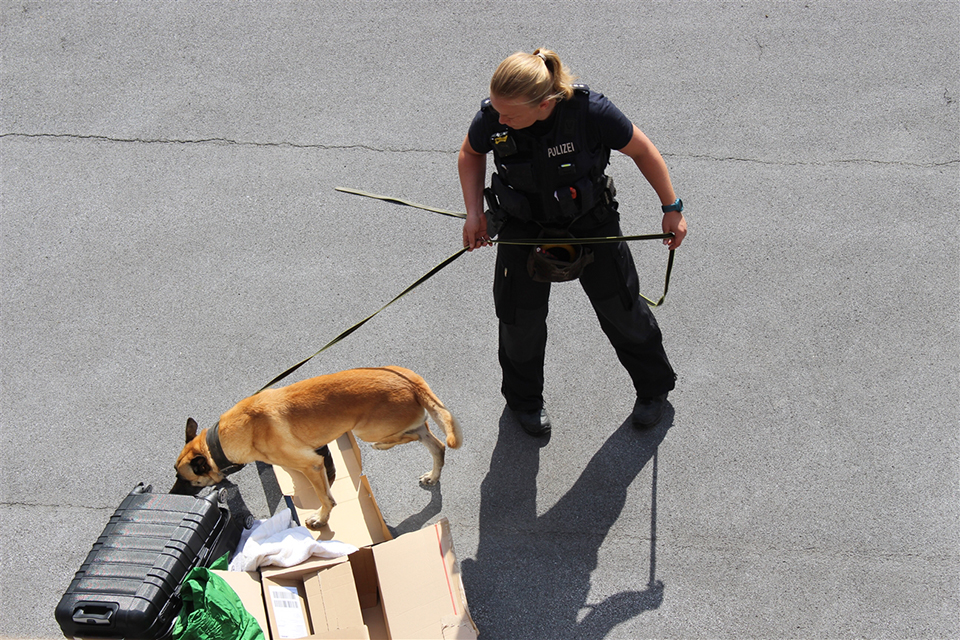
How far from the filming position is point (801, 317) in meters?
4.05

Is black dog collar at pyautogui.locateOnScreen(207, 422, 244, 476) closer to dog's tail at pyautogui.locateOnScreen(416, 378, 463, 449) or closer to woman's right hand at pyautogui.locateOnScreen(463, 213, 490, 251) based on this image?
dog's tail at pyautogui.locateOnScreen(416, 378, 463, 449)

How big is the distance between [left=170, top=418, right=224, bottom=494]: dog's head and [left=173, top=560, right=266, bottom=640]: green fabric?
568 millimetres

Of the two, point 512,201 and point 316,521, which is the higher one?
point 512,201

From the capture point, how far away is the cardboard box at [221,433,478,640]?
2.79 m

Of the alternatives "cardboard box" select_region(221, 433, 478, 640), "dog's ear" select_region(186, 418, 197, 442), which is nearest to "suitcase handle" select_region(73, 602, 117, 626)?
"cardboard box" select_region(221, 433, 478, 640)

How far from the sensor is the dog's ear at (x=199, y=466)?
10.1 ft

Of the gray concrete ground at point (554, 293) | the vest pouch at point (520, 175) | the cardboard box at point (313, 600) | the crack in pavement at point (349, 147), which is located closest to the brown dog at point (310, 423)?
the cardboard box at point (313, 600)

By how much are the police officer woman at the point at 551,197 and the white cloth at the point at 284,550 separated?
125 centimetres

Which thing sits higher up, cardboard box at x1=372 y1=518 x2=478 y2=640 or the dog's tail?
the dog's tail

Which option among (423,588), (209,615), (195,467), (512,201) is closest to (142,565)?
(209,615)

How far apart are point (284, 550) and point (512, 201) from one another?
1773 millimetres

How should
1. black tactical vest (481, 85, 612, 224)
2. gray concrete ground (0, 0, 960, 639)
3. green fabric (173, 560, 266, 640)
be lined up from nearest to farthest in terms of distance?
green fabric (173, 560, 266, 640) → black tactical vest (481, 85, 612, 224) → gray concrete ground (0, 0, 960, 639)

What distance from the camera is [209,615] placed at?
255cm

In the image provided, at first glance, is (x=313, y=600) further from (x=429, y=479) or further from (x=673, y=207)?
(x=673, y=207)
